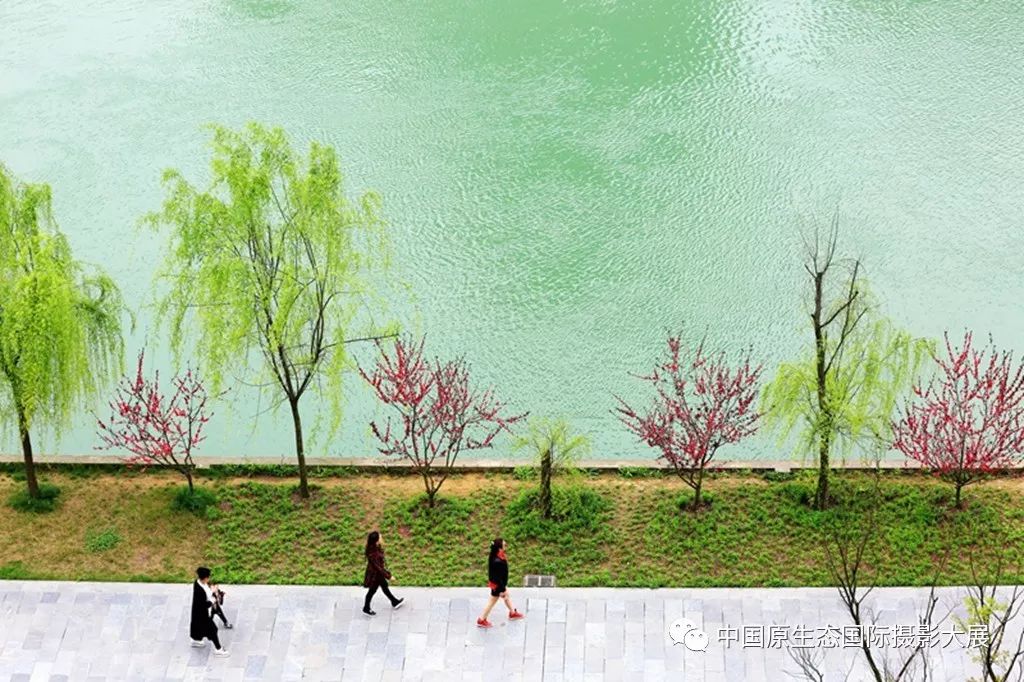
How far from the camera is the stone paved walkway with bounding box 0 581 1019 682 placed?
571 inches

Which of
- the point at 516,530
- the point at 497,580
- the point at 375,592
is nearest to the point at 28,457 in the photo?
the point at 375,592

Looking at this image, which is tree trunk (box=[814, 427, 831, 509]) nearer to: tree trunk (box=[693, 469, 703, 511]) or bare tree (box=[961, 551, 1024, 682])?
tree trunk (box=[693, 469, 703, 511])

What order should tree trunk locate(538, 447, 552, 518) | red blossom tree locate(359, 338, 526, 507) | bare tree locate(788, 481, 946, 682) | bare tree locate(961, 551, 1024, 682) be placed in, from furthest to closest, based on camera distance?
1. red blossom tree locate(359, 338, 526, 507)
2. tree trunk locate(538, 447, 552, 518)
3. bare tree locate(788, 481, 946, 682)
4. bare tree locate(961, 551, 1024, 682)

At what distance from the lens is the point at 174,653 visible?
14969 mm

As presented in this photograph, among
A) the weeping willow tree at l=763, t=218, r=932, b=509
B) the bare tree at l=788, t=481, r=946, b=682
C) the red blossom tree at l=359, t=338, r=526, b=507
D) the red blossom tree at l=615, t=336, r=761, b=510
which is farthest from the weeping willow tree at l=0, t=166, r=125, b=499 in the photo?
the bare tree at l=788, t=481, r=946, b=682

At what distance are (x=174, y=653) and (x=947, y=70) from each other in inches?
734

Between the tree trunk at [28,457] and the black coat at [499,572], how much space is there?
19.2 feet

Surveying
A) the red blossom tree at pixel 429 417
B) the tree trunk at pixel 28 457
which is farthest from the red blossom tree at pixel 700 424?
the tree trunk at pixel 28 457

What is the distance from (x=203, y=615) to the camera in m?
Result: 14.6

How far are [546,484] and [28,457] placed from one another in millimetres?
6219

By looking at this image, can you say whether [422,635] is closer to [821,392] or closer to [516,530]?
[516,530]

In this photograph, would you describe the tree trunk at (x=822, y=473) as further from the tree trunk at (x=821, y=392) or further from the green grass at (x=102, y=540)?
the green grass at (x=102, y=540)

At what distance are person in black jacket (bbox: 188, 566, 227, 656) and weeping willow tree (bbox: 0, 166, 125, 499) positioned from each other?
299 centimetres

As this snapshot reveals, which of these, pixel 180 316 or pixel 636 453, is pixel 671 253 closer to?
pixel 636 453
